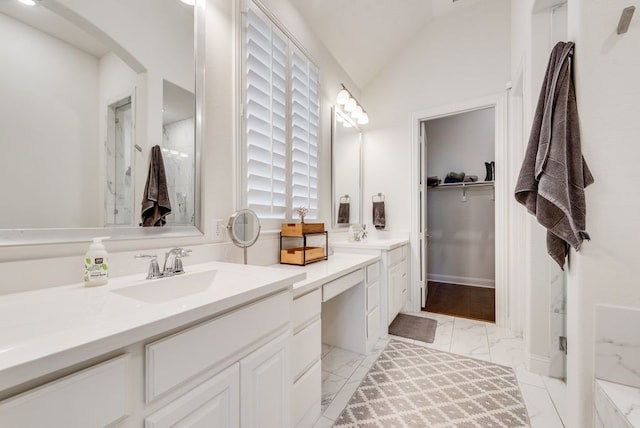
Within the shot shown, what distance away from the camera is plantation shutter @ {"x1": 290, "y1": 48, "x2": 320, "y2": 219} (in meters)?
2.08

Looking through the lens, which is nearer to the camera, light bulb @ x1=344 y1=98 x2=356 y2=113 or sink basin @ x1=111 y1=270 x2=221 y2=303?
sink basin @ x1=111 y1=270 x2=221 y2=303

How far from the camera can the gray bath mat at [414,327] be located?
2424 millimetres

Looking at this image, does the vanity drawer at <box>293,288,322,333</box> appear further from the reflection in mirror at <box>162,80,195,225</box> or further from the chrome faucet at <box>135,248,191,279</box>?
the reflection in mirror at <box>162,80,195,225</box>

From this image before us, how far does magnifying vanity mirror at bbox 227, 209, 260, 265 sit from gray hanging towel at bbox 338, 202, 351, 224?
4.57ft

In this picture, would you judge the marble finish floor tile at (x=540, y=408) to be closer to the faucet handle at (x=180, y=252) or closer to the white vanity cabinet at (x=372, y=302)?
the white vanity cabinet at (x=372, y=302)

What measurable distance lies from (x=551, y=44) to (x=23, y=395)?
2.78 metres

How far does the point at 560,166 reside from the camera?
1.09 m

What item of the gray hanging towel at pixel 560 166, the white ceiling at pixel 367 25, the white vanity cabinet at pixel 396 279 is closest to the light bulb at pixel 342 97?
the white ceiling at pixel 367 25

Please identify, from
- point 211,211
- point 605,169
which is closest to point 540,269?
point 605,169

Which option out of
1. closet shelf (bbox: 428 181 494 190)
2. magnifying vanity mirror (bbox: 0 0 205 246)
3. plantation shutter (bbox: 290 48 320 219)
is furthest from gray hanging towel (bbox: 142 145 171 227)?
closet shelf (bbox: 428 181 494 190)

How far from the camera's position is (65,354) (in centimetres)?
46

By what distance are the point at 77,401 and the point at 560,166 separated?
165 centimetres

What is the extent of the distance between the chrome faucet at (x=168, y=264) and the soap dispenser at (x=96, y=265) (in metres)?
0.13

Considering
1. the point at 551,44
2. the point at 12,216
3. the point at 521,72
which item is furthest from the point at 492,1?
the point at 12,216
